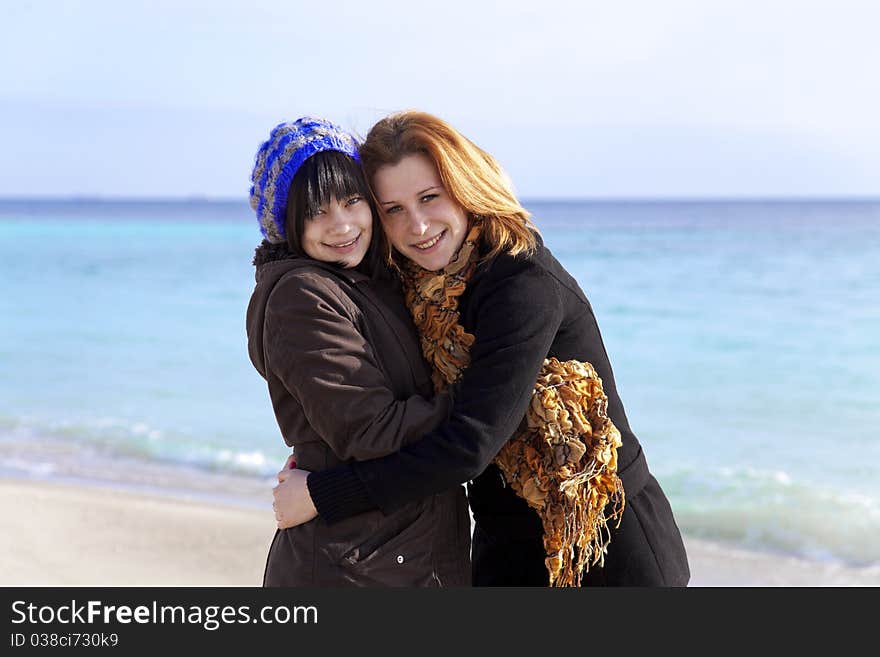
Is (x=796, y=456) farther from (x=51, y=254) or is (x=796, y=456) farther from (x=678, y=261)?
(x=51, y=254)

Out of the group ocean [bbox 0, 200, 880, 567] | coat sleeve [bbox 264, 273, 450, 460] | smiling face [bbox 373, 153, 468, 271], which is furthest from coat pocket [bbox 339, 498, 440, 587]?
ocean [bbox 0, 200, 880, 567]

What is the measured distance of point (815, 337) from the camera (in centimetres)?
1411

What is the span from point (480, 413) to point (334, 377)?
0.33 m

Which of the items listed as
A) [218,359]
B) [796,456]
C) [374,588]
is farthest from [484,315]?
[218,359]

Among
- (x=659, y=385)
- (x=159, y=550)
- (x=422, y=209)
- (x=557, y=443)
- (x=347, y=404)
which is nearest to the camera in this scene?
(x=347, y=404)

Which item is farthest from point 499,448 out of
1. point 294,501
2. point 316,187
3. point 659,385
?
point 659,385

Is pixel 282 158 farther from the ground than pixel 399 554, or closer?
farther from the ground

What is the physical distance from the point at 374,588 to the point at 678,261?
75.9ft

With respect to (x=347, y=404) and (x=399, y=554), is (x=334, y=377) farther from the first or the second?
(x=399, y=554)

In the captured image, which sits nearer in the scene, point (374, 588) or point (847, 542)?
point (374, 588)

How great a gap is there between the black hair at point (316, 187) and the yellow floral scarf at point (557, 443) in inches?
11.9

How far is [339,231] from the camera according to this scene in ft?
7.93

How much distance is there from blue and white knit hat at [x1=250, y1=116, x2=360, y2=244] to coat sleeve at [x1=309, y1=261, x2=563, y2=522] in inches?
21.0

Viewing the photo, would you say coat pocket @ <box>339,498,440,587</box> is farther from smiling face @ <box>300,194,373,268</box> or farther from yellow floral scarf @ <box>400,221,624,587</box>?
smiling face @ <box>300,194,373,268</box>
